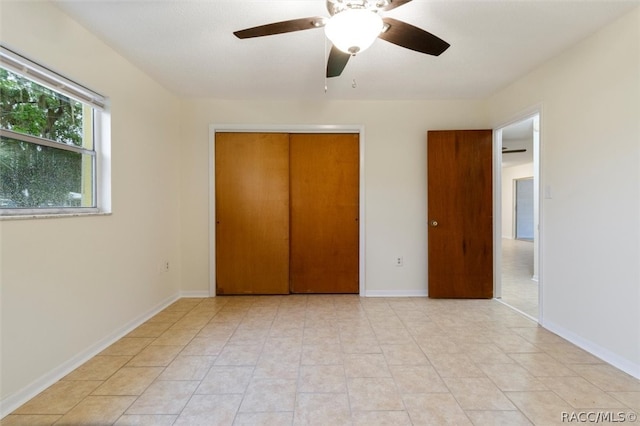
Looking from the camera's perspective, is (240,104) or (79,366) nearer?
(79,366)

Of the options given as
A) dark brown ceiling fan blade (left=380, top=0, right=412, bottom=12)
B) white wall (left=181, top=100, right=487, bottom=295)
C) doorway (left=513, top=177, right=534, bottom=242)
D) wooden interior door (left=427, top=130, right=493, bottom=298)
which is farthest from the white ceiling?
doorway (left=513, top=177, right=534, bottom=242)

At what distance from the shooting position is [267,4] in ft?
6.06

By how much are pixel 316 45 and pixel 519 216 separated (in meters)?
9.37

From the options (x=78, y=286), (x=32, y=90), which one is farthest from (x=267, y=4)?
(x=78, y=286)

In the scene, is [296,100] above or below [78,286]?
above

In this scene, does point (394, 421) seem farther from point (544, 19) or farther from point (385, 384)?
point (544, 19)

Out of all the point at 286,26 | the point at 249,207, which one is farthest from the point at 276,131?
the point at 286,26

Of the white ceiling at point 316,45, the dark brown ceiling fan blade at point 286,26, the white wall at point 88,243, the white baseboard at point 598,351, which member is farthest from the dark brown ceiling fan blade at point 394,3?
the white baseboard at point 598,351

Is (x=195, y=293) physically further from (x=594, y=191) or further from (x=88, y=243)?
(x=594, y=191)

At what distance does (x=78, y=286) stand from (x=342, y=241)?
8.18 ft

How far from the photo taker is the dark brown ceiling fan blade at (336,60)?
6.01 ft

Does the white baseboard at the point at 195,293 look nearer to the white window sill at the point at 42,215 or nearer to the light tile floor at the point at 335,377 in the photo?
the light tile floor at the point at 335,377

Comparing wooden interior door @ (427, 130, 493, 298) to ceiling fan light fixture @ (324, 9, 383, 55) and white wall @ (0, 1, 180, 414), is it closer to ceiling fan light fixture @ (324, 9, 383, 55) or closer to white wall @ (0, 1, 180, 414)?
ceiling fan light fixture @ (324, 9, 383, 55)

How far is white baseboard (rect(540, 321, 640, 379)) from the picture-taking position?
190 cm
